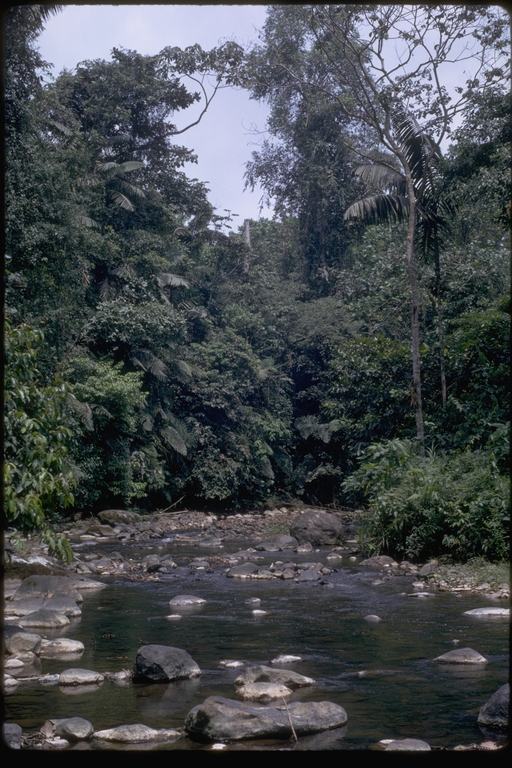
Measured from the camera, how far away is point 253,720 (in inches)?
172

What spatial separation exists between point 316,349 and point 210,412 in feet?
16.5

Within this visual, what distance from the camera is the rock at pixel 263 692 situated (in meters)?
5.19

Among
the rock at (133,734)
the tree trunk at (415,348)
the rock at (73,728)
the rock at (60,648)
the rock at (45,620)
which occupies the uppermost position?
the tree trunk at (415,348)

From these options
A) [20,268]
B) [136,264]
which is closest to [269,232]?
[136,264]

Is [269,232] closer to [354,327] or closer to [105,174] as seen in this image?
[354,327]

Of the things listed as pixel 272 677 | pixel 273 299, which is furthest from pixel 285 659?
pixel 273 299

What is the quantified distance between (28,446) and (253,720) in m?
2.34

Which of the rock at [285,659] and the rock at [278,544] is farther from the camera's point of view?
the rock at [278,544]

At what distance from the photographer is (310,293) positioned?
1099 inches

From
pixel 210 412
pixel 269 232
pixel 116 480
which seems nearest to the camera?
pixel 116 480

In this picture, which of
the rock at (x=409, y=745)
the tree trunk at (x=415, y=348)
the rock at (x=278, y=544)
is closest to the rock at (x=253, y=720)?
the rock at (x=409, y=745)

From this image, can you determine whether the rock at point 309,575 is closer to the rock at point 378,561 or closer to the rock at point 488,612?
the rock at point 378,561

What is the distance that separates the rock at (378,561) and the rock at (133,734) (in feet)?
25.6

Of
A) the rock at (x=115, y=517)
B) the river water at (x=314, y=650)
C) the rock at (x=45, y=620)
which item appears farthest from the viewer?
the rock at (x=115, y=517)
